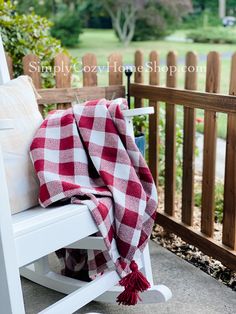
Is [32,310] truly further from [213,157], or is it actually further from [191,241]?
[213,157]

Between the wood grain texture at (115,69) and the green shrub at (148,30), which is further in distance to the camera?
the green shrub at (148,30)

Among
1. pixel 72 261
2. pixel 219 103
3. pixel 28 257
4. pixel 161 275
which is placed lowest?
pixel 161 275

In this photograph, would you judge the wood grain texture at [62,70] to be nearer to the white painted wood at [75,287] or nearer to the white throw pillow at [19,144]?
the white throw pillow at [19,144]

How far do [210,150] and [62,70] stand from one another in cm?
73

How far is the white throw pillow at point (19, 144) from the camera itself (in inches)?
45.3

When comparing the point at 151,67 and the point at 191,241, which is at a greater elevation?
the point at 151,67

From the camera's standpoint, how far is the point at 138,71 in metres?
1.94

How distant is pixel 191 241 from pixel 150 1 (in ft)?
30.7

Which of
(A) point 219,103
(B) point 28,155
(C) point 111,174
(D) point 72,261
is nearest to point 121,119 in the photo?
(C) point 111,174

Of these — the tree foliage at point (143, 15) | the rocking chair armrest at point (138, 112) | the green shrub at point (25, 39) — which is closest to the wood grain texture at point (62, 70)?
the green shrub at point (25, 39)

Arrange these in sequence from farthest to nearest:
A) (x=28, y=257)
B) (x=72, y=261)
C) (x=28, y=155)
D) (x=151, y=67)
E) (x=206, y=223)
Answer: (x=151, y=67), (x=206, y=223), (x=72, y=261), (x=28, y=155), (x=28, y=257)

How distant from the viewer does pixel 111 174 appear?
1.24m

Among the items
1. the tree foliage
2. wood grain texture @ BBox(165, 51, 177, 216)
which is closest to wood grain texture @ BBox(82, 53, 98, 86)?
wood grain texture @ BBox(165, 51, 177, 216)

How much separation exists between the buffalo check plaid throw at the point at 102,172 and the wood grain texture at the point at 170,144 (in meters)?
0.51
